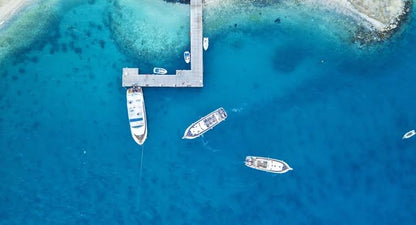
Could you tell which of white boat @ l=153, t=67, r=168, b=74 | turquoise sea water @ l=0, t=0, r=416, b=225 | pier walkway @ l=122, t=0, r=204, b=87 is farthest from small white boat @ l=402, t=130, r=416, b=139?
white boat @ l=153, t=67, r=168, b=74

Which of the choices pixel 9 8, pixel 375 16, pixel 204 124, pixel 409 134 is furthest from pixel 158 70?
pixel 409 134

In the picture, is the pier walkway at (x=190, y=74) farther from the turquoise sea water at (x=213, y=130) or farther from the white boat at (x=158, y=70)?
the turquoise sea water at (x=213, y=130)

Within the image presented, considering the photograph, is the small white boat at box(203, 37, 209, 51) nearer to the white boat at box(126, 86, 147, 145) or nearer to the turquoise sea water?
the turquoise sea water

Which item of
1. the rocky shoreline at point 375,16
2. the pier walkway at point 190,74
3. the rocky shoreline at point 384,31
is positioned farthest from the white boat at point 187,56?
the rocky shoreline at point 384,31

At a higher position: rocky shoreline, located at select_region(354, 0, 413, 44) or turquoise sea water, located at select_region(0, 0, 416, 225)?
rocky shoreline, located at select_region(354, 0, 413, 44)

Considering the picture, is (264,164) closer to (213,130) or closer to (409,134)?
(213,130)

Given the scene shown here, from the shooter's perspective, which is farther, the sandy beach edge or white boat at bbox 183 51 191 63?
white boat at bbox 183 51 191 63
